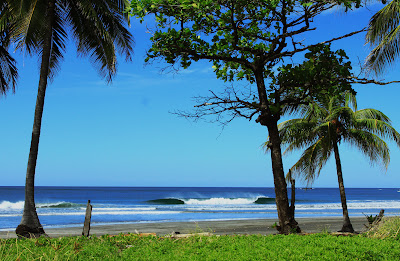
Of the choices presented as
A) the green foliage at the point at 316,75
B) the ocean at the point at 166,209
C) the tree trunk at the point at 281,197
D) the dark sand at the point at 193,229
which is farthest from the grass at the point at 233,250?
the ocean at the point at 166,209

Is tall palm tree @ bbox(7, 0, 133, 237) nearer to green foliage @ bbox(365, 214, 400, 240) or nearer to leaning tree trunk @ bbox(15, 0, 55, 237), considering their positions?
leaning tree trunk @ bbox(15, 0, 55, 237)

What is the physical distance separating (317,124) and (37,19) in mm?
13391

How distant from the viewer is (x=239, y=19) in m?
11.9

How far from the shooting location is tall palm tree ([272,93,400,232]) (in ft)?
63.4

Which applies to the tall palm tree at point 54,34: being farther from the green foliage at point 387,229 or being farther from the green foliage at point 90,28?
the green foliage at point 387,229

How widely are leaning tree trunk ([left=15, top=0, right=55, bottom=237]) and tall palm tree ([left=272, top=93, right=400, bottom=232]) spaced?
36.7 ft

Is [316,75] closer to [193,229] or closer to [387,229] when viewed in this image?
Result: [387,229]

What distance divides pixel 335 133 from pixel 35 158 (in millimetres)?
13304

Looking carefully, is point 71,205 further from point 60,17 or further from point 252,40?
point 252,40

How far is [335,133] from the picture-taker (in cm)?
1959

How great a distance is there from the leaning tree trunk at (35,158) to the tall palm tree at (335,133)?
11.2 m

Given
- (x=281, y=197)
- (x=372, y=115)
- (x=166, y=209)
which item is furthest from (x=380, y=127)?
(x=166, y=209)

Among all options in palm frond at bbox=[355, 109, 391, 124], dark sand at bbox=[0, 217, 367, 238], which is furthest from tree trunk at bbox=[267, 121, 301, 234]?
palm frond at bbox=[355, 109, 391, 124]

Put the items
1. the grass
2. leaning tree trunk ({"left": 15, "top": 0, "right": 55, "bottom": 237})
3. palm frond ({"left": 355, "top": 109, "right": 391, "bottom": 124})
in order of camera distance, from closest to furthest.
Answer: the grass, leaning tree trunk ({"left": 15, "top": 0, "right": 55, "bottom": 237}), palm frond ({"left": 355, "top": 109, "right": 391, "bottom": 124})
